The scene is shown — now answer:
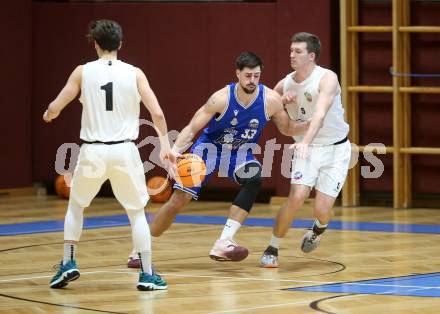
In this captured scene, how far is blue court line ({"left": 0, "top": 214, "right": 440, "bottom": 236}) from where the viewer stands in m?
11.5

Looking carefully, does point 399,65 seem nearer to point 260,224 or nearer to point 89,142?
point 260,224

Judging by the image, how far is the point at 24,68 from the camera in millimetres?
15258

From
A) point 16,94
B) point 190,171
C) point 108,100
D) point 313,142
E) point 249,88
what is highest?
point 16,94

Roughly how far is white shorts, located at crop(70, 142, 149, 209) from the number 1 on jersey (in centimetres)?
Result: 26

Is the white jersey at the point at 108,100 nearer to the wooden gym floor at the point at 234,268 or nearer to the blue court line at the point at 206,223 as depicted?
the wooden gym floor at the point at 234,268

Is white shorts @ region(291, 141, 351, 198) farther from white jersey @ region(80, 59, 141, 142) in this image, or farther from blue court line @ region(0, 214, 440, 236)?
blue court line @ region(0, 214, 440, 236)

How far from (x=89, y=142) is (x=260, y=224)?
470 centimetres

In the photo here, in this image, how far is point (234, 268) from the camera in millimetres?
8891

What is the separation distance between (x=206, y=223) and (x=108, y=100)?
4.80 m

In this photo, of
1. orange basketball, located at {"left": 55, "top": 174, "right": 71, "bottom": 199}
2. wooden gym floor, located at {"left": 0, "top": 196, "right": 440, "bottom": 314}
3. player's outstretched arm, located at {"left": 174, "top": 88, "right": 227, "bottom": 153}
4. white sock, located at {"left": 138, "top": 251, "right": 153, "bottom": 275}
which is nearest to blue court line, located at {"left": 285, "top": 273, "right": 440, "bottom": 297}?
wooden gym floor, located at {"left": 0, "top": 196, "right": 440, "bottom": 314}

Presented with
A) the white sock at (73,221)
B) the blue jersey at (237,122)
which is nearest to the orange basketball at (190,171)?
the blue jersey at (237,122)

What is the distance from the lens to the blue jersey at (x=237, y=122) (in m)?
8.98

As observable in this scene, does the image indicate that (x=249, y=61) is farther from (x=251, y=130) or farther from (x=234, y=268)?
(x=234, y=268)

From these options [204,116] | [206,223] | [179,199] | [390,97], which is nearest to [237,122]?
[204,116]
